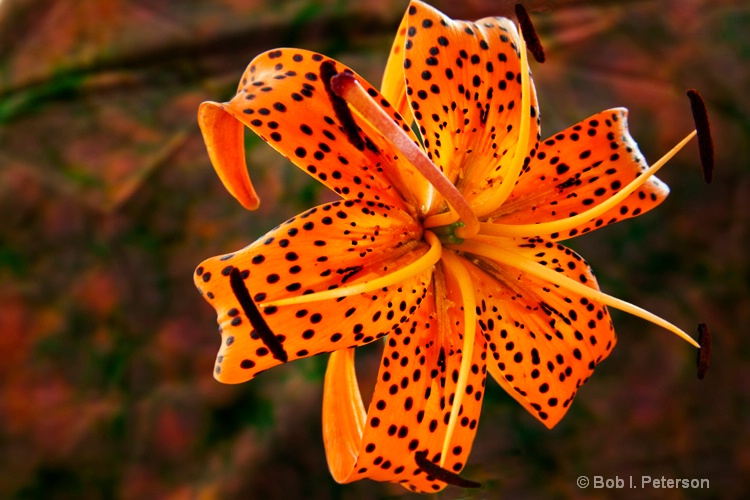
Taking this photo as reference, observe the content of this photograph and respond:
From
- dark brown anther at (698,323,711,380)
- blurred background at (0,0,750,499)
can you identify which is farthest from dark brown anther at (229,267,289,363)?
blurred background at (0,0,750,499)

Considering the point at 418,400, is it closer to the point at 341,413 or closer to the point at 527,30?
the point at 341,413

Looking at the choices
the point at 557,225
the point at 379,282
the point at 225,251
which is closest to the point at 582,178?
the point at 557,225

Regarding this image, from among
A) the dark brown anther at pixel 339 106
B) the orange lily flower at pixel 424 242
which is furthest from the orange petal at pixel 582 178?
the dark brown anther at pixel 339 106

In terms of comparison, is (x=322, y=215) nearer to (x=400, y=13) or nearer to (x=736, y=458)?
(x=400, y=13)

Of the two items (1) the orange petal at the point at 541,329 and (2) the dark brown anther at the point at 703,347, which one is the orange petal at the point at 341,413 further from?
(2) the dark brown anther at the point at 703,347

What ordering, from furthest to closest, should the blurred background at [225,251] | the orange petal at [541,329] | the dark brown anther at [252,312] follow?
the blurred background at [225,251], the orange petal at [541,329], the dark brown anther at [252,312]
